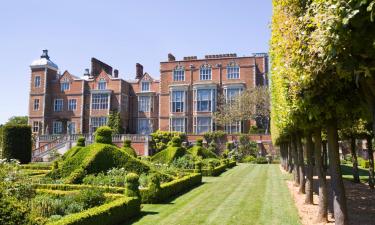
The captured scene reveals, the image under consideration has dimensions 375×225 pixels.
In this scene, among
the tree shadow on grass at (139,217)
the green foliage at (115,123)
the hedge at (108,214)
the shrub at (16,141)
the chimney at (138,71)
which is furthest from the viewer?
the chimney at (138,71)

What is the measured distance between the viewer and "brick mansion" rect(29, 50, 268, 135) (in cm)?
5394

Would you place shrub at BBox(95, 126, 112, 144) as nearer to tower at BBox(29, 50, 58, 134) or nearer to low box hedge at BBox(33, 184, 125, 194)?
low box hedge at BBox(33, 184, 125, 194)

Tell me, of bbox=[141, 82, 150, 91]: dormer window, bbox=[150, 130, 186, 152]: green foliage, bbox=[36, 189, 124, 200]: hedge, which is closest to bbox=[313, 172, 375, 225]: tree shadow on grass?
bbox=[36, 189, 124, 200]: hedge

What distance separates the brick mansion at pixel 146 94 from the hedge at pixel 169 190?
32.2 m

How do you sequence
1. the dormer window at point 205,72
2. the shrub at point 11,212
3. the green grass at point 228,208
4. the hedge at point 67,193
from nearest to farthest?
the shrub at point 11,212
the green grass at point 228,208
the hedge at point 67,193
the dormer window at point 205,72

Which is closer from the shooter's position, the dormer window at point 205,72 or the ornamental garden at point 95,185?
the ornamental garden at point 95,185

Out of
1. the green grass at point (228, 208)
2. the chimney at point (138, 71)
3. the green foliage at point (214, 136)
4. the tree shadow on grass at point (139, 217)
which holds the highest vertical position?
the chimney at point (138, 71)

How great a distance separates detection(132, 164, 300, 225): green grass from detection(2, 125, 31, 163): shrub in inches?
836

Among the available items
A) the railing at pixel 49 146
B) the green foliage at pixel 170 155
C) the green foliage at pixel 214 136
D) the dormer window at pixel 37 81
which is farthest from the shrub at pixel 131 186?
the dormer window at pixel 37 81

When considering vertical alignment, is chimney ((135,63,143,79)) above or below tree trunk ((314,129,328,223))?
above

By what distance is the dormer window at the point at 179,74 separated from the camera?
56.6 meters

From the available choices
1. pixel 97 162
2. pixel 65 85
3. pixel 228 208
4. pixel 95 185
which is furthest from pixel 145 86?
pixel 228 208

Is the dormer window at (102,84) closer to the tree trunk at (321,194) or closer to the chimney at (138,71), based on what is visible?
the chimney at (138,71)

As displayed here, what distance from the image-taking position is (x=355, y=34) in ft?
14.4
